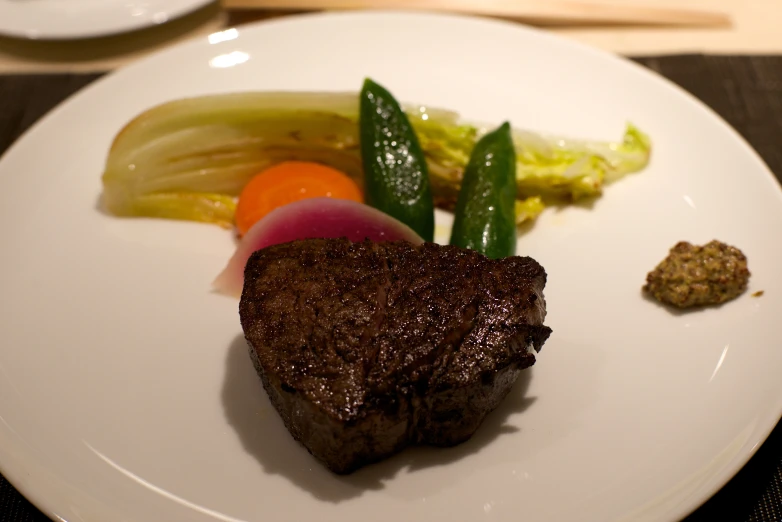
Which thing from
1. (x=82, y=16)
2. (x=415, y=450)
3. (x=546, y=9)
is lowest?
(x=415, y=450)

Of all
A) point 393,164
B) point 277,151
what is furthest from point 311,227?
point 277,151

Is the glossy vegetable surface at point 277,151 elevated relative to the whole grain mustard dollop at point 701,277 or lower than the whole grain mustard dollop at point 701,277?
elevated

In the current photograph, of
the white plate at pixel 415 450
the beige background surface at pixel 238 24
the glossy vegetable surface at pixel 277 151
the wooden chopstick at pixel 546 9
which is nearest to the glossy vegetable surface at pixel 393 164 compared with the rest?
the glossy vegetable surface at pixel 277 151

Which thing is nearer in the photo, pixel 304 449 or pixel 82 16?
pixel 304 449

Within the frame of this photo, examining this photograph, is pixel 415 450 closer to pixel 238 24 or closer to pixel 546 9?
pixel 546 9

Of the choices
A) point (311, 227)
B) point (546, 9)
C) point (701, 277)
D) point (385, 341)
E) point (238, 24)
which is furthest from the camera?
point (238, 24)

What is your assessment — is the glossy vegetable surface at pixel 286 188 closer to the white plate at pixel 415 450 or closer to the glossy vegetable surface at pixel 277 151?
the glossy vegetable surface at pixel 277 151

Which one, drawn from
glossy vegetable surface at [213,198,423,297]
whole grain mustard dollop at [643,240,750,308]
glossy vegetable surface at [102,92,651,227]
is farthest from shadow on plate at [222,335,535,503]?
glossy vegetable surface at [102,92,651,227]
